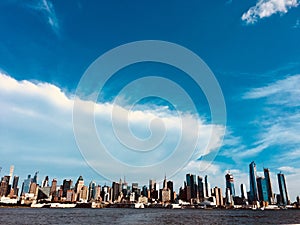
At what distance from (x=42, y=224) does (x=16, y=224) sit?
473 cm

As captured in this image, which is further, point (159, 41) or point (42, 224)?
point (42, 224)

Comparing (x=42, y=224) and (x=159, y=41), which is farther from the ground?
(x=159, y=41)

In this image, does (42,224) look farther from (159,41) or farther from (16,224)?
(159,41)

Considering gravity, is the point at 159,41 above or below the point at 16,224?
above

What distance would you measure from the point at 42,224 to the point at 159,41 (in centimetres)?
4822

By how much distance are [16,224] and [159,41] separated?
4994 cm

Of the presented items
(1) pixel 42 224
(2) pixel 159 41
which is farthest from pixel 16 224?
(2) pixel 159 41

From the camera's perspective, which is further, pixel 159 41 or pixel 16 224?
pixel 16 224

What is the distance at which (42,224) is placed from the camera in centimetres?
5016

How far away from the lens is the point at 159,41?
49.6 feet

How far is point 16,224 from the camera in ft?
163
